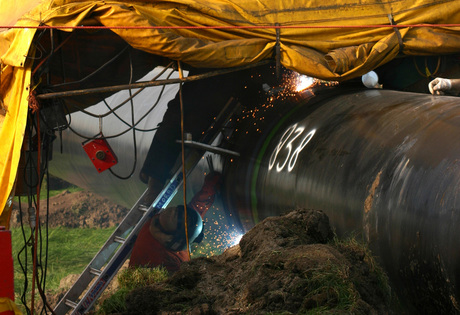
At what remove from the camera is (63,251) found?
8.84m

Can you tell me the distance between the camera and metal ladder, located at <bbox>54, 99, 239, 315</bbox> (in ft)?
17.4

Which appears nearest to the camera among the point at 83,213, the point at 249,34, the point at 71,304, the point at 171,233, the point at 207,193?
the point at 249,34

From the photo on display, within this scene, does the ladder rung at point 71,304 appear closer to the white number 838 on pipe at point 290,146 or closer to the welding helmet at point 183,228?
the welding helmet at point 183,228

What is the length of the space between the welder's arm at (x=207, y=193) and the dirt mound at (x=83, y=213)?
14.7 ft

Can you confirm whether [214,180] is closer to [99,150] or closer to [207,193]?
[207,193]

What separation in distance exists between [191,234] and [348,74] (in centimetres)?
222

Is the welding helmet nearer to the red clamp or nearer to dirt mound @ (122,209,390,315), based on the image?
the red clamp

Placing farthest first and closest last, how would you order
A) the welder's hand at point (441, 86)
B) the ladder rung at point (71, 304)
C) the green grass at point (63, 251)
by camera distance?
the green grass at point (63, 251)
the ladder rung at point (71, 304)
the welder's hand at point (441, 86)

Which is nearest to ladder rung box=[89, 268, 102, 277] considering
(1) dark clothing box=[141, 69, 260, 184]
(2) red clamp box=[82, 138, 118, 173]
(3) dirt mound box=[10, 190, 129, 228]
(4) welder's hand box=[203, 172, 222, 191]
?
(2) red clamp box=[82, 138, 118, 173]

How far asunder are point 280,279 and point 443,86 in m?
2.44

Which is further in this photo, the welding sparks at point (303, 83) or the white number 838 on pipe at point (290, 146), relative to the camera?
the welding sparks at point (303, 83)

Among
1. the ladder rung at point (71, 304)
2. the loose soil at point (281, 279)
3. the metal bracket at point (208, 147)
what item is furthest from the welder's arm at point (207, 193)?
the loose soil at point (281, 279)

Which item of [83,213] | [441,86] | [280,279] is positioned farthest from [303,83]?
[83,213]

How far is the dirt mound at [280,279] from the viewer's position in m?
2.69
